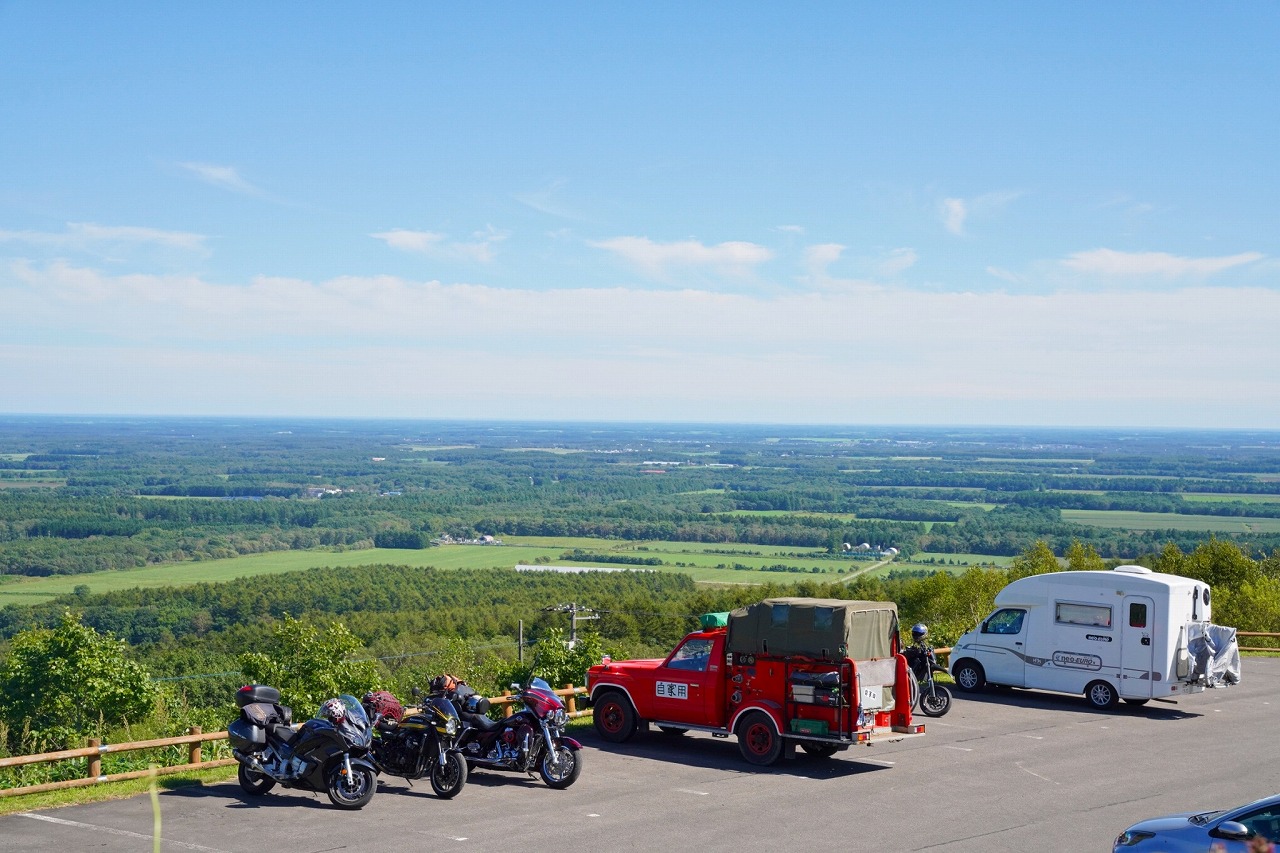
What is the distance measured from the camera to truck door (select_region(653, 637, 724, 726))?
1745 centimetres

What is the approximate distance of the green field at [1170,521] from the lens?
485ft

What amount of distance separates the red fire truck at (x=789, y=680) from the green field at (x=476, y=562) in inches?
3731

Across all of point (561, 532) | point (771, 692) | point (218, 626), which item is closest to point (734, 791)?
point (771, 692)

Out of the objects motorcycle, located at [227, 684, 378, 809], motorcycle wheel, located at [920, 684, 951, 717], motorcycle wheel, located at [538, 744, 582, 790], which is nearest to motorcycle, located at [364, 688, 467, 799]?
motorcycle, located at [227, 684, 378, 809]

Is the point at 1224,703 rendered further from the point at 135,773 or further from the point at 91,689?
the point at 91,689

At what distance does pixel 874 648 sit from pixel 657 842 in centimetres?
511

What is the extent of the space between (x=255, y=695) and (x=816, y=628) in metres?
7.23

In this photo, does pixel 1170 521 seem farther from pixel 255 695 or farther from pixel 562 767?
pixel 255 695

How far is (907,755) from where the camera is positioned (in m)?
17.7

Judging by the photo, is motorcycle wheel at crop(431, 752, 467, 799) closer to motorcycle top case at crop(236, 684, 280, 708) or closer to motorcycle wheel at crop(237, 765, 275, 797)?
motorcycle wheel at crop(237, 765, 275, 797)

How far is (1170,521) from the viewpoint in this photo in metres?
163

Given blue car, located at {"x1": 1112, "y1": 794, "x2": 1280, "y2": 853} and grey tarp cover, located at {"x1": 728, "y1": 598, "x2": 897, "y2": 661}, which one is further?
grey tarp cover, located at {"x1": 728, "y1": 598, "x2": 897, "y2": 661}

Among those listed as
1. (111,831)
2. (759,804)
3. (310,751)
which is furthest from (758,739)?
(111,831)

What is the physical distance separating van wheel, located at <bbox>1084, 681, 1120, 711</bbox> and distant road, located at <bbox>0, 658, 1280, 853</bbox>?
272 centimetres
